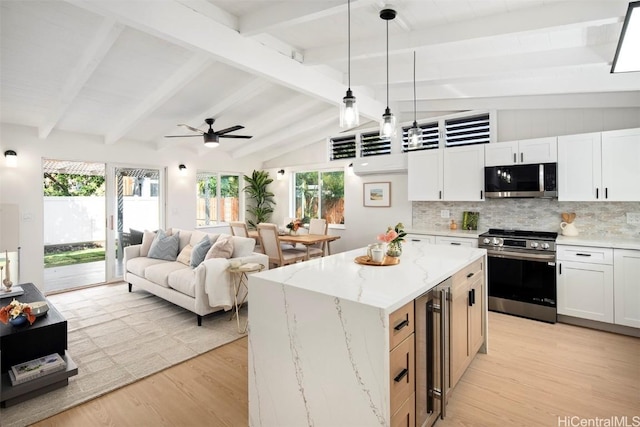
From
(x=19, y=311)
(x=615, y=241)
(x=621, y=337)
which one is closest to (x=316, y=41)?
(x=19, y=311)

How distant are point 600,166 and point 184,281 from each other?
4850mm

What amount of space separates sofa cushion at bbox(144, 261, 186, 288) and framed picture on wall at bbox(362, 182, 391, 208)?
138 inches

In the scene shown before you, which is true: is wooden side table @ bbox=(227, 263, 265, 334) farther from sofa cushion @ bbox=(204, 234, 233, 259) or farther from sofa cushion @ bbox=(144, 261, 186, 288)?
sofa cushion @ bbox=(144, 261, 186, 288)

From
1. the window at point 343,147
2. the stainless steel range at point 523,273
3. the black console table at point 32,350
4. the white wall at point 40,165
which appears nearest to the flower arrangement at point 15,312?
the black console table at point 32,350

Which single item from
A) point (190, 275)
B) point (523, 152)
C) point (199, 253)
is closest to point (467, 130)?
point (523, 152)

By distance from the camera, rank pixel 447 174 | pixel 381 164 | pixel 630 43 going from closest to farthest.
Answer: pixel 630 43
pixel 447 174
pixel 381 164

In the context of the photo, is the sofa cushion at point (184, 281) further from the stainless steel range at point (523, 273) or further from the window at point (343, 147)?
the window at point (343, 147)

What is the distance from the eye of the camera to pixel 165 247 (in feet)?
16.1

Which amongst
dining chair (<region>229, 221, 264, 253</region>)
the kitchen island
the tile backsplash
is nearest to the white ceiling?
the tile backsplash

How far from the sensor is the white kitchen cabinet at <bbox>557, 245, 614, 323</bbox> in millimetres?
3438

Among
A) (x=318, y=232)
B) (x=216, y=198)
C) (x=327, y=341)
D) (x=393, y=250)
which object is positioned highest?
(x=216, y=198)

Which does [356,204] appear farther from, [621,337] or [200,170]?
[621,337]

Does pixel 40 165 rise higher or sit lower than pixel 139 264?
higher

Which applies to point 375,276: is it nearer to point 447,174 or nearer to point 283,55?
point 283,55
